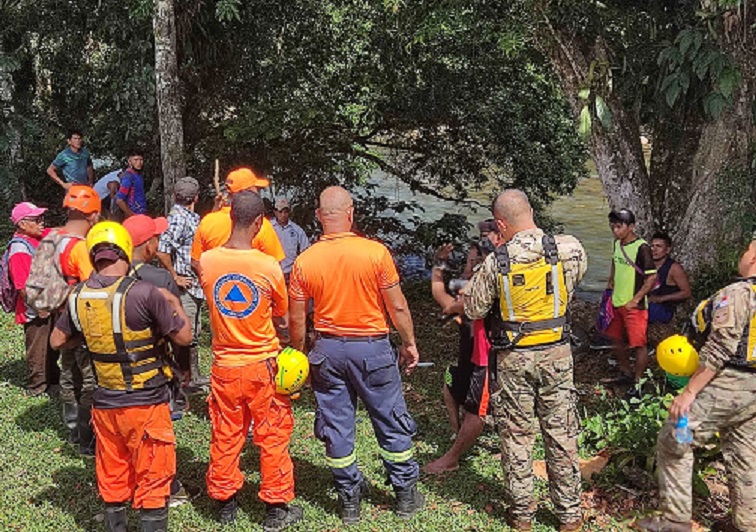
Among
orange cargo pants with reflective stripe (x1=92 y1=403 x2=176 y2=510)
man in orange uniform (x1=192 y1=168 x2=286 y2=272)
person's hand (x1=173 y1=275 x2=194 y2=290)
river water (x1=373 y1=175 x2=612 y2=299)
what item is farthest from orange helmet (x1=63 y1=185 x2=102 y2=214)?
river water (x1=373 y1=175 x2=612 y2=299)

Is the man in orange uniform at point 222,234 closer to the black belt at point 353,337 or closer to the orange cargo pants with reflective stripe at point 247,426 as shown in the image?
the black belt at point 353,337

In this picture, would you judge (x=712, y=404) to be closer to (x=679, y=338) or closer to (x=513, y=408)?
(x=679, y=338)

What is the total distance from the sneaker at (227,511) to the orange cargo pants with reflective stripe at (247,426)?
0.08 meters

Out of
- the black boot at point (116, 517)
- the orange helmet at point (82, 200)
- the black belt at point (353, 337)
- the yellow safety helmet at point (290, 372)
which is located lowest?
the black boot at point (116, 517)

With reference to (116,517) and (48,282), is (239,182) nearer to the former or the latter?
(48,282)

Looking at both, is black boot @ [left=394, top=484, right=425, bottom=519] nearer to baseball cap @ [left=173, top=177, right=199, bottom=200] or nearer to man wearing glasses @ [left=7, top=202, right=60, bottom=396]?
baseball cap @ [left=173, top=177, right=199, bottom=200]

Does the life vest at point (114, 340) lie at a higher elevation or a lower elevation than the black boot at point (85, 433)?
higher

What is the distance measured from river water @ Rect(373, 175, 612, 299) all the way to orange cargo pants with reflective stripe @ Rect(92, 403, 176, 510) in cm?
827

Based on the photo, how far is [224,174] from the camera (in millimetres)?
11484

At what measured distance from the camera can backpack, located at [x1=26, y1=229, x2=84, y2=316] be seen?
5410 millimetres

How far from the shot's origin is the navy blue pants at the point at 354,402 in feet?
15.0

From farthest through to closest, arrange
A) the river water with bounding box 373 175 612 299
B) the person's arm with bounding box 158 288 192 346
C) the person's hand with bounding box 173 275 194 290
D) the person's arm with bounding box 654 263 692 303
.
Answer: the river water with bounding box 373 175 612 299 < the person's arm with bounding box 654 263 692 303 < the person's hand with bounding box 173 275 194 290 < the person's arm with bounding box 158 288 192 346

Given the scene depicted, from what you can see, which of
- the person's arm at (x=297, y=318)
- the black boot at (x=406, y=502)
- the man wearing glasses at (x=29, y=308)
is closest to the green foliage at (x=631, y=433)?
the black boot at (x=406, y=502)

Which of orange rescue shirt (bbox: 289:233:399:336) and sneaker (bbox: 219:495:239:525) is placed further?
sneaker (bbox: 219:495:239:525)
